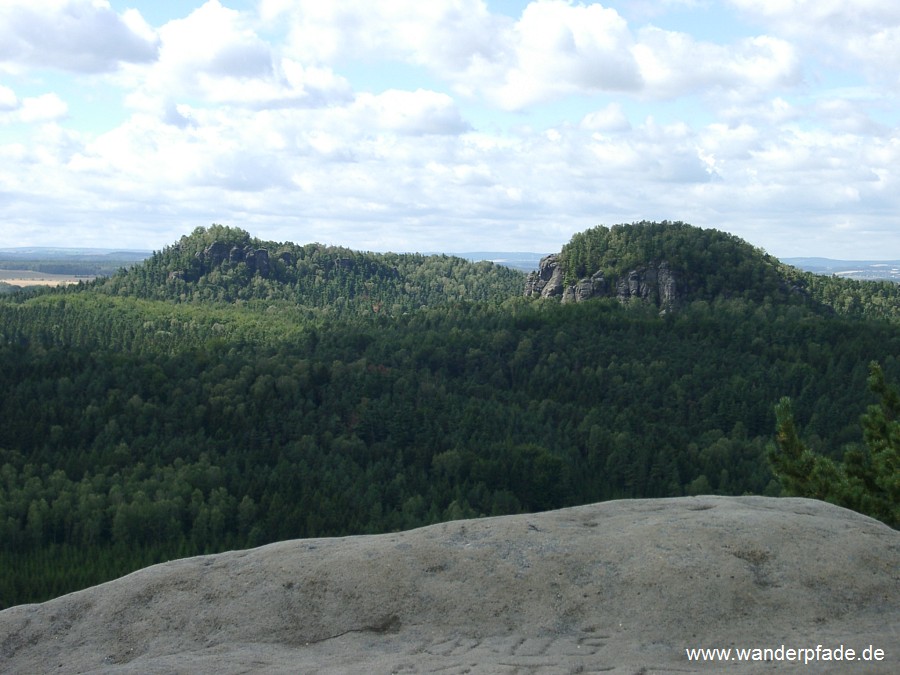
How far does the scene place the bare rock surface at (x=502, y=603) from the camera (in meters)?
18.1

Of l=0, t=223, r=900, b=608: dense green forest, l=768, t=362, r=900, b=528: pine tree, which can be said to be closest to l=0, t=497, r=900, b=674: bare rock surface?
l=768, t=362, r=900, b=528: pine tree

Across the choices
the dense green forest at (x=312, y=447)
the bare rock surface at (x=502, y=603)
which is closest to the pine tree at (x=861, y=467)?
the bare rock surface at (x=502, y=603)

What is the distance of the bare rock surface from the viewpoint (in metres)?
18.1

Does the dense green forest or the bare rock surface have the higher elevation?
the bare rock surface

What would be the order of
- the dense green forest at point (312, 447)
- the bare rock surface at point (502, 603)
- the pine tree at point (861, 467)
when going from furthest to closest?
the dense green forest at point (312, 447) < the pine tree at point (861, 467) < the bare rock surface at point (502, 603)

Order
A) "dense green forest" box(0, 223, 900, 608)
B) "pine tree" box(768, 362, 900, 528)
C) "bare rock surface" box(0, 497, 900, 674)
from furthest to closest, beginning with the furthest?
"dense green forest" box(0, 223, 900, 608)
"pine tree" box(768, 362, 900, 528)
"bare rock surface" box(0, 497, 900, 674)

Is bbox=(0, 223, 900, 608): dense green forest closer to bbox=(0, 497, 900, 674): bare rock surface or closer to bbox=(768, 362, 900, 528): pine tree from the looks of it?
bbox=(768, 362, 900, 528): pine tree

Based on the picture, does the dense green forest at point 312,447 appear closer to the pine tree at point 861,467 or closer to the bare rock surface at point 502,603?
the pine tree at point 861,467

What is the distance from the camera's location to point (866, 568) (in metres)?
20.0

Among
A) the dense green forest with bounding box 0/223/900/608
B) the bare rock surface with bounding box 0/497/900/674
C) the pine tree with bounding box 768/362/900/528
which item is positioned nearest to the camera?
the bare rock surface with bounding box 0/497/900/674

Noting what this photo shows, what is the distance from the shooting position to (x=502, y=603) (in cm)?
2016

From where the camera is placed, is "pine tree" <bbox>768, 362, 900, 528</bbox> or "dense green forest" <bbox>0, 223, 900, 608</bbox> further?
"dense green forest" <bbox>0, 223, 900, 608</bbox>

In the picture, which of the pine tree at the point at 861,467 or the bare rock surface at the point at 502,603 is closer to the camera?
the bare rock surface at the point at 502,603

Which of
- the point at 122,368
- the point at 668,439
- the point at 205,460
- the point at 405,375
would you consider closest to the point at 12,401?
the point at 122,368
